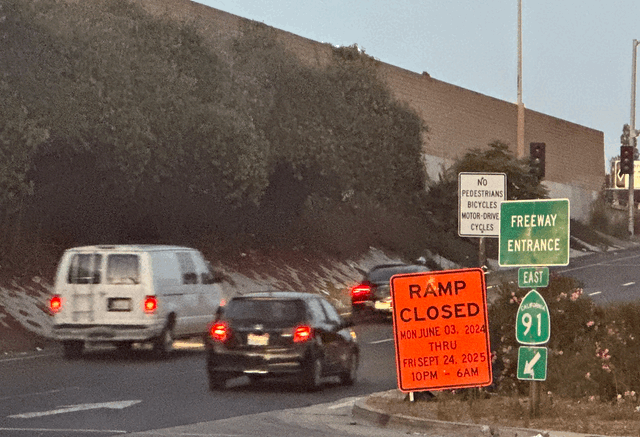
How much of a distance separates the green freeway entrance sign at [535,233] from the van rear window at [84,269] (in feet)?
37.2

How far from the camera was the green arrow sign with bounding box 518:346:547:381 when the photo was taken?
15.3 m

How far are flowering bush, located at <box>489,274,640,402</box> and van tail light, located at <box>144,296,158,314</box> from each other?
25.4ft

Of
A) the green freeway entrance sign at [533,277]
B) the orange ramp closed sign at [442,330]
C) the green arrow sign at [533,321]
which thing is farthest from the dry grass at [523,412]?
the green freeway entrance sign at [533,277]

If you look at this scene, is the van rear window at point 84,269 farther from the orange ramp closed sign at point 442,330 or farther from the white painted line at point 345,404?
the orange ramp closed sign at point 442,330

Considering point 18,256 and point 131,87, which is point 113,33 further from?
point 18,256

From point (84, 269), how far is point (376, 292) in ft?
35.4

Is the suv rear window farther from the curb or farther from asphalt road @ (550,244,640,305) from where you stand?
asphalt road @ (550,244,640,305)

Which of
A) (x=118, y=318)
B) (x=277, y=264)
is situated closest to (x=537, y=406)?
(x=118, y=318)

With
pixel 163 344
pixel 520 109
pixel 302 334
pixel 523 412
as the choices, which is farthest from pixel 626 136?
pixel 523 412

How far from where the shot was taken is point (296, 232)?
1951 inches

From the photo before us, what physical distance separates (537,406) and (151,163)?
21771mm

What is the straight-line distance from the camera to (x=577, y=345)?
18672 mm

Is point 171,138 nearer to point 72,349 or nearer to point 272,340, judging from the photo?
point 72,349

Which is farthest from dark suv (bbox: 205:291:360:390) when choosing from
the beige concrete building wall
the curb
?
the beige concrete building wall
